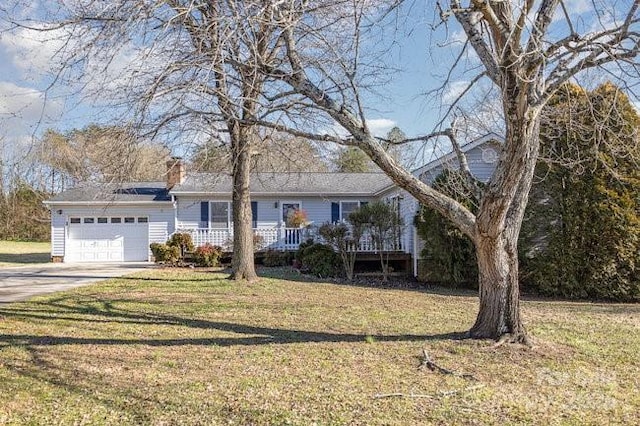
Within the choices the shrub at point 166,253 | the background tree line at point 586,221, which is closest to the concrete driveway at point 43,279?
the shrub at point 166,253

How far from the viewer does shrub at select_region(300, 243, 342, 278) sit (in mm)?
15727

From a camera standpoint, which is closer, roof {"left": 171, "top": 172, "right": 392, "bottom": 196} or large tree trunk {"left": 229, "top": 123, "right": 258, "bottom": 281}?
large tree trunk {"left": 229, "top": 123, "right": 258, "bottom": 281}

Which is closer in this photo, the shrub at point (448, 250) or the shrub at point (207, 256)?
the shrub at point (448, 250)

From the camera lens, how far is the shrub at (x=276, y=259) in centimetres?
1922

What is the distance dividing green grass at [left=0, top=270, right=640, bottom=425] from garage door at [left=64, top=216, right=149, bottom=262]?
1216 centimetres

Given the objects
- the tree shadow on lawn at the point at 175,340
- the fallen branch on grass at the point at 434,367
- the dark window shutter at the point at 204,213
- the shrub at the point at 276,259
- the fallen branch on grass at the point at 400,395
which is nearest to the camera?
the fallen branch on grass at the point at 400,395

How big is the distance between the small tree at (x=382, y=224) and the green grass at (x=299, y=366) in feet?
20.9

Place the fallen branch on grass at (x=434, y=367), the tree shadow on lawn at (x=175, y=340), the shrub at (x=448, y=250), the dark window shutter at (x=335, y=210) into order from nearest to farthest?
1. the fallen branch on grass at (x=434, y=367)
2. the tree shadow on lawn at (x=175, y=340)
3. the shrub at (x=448, y=250)
4. the dark window shutter at (x=335, y=210)

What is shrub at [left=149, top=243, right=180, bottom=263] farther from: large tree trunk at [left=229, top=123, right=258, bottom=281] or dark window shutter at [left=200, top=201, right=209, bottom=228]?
large tree trunk at [left=229, top=123, right=258, bottom=281]

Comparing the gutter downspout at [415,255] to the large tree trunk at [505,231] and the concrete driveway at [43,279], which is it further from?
the large tree trunk at [505,231]

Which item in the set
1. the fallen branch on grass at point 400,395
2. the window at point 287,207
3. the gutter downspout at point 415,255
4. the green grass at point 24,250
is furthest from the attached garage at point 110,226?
the fallen branch on grass at point 400,395

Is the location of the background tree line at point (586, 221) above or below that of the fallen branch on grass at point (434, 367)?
above

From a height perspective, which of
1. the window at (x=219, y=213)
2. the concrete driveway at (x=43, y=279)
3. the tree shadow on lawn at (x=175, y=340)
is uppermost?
the window at (x=219, y=213)

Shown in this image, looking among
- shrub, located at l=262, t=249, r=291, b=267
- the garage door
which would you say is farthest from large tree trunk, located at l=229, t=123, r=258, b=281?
the garage door
